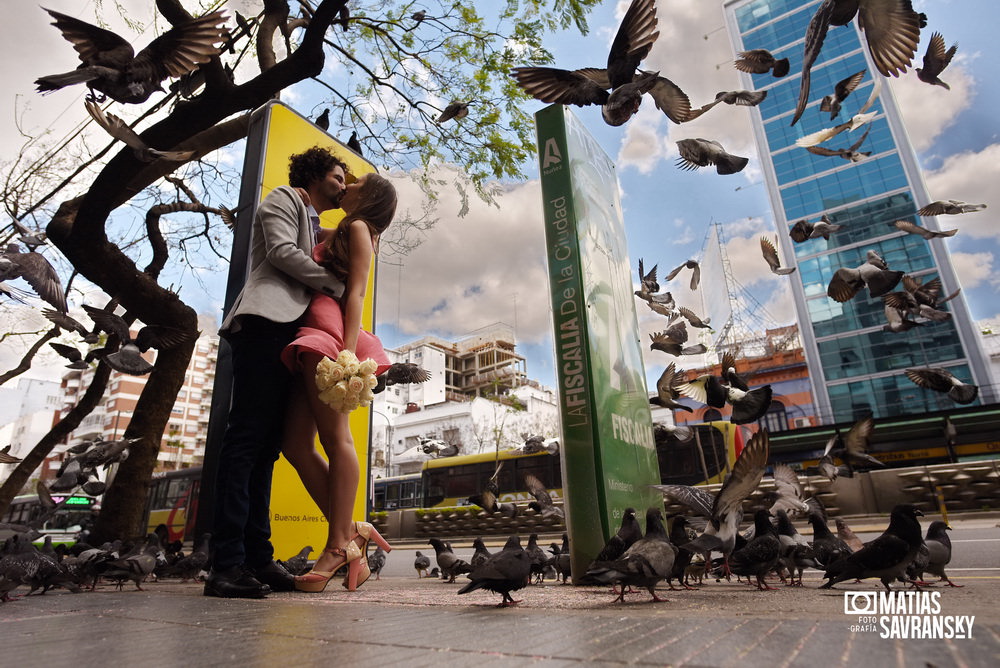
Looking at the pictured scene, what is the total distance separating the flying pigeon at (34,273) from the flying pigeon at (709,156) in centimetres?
541

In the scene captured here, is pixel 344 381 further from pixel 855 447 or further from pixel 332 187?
pixel 855 447

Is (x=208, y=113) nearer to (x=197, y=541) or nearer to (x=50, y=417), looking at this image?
(x=197, y=541)

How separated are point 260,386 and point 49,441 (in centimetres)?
661

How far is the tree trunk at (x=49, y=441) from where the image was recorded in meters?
6.33

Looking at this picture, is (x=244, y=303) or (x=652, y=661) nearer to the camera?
(x=652, y=661)

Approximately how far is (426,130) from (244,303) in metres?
5.35

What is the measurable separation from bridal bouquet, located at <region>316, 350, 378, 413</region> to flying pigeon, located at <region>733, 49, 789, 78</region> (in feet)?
12.2

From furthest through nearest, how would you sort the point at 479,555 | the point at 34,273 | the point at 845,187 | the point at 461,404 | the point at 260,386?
the point at 461,404 < the point at 845,187 < the point at 34,273 < the point at 479,555 < the point at 260,386

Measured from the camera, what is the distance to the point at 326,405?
254cm

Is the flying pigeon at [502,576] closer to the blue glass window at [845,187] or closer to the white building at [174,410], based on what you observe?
the blue glass window at [845,187]

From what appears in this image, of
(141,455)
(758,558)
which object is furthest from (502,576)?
(141,455)

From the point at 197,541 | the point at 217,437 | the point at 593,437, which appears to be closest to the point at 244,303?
the point at 217,437

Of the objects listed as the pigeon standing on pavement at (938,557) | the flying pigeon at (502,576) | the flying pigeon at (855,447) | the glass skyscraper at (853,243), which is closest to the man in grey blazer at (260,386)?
the flying pigeon at (502,576)

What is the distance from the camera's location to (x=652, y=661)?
896mm
